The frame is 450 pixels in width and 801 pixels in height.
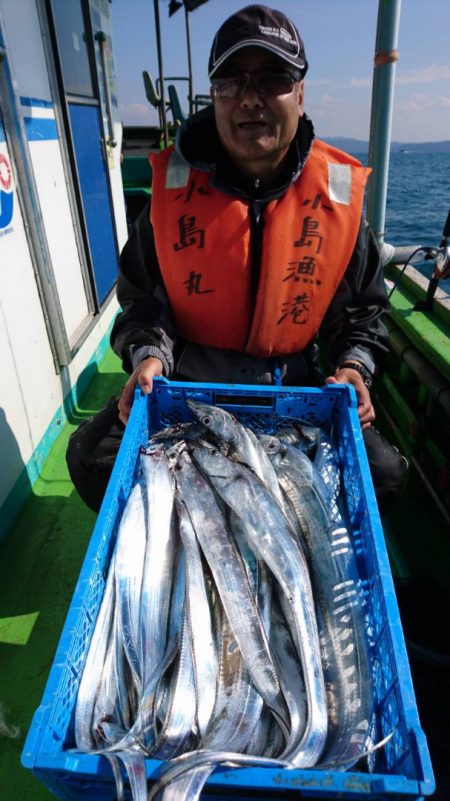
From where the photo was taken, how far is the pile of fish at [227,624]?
1.27 metres

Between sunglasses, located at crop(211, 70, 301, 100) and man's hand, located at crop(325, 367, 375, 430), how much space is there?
50.0 inches

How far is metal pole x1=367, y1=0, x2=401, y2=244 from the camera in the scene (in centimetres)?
343

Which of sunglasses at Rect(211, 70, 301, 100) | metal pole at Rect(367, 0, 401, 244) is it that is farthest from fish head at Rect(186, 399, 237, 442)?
metal pole at Rect(367, 0, 401, 244)

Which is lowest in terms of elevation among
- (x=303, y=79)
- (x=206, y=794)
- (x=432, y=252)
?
(x=206, y=794)

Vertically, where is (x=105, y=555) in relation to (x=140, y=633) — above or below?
above

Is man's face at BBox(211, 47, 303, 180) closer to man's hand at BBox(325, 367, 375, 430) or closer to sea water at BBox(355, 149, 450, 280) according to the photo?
man's hand at BBox(325, 367, 375, 430)

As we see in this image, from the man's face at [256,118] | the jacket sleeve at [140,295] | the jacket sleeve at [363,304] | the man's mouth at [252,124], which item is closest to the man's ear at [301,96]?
the man's face at [256,118]

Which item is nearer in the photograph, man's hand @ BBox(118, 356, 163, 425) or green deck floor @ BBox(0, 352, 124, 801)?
green deck floor @ BBox(0, 352, 124, 801)

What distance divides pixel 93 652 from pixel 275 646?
54 centimetres

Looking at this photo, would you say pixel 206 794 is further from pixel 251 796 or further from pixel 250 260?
pixel 250 260

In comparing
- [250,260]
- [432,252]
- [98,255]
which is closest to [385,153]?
[432,252]

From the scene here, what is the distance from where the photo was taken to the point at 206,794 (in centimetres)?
112

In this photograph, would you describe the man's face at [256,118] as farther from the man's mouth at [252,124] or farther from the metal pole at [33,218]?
the metal pole at [33,218]

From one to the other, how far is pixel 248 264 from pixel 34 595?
202 cm
